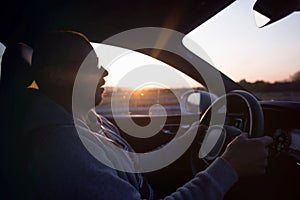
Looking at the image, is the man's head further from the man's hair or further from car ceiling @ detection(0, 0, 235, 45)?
car ceiling @ detection(0, 0, 235, 45)

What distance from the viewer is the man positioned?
4.31ft

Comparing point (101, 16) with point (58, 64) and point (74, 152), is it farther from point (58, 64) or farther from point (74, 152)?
point (74, 152)

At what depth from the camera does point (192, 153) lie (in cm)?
267

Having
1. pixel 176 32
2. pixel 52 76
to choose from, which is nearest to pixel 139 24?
pixel 176 32

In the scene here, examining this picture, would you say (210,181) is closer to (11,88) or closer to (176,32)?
(11,88)

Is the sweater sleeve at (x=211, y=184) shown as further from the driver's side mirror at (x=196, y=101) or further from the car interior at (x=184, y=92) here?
the driver's side mirror at (x=196, y=101)

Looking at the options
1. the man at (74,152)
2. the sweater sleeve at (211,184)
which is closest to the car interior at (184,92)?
the man at (74,152)

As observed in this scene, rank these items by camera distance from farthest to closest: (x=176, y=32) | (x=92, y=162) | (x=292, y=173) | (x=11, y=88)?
(x=176, y=32) < (x=292, y=173) < (x=11, y=88) < (x=92, y=162)

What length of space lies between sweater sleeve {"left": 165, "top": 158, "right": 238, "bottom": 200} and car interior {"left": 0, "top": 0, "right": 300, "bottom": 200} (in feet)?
0.85

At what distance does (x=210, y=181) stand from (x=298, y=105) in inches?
40.8

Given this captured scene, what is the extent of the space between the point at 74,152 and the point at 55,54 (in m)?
0.63

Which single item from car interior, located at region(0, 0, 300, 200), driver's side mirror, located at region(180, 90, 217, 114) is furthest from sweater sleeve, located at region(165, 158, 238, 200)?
driver's side mirror, located at region(180, 90, 217, 114)

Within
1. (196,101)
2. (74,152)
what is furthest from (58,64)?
(196,101)

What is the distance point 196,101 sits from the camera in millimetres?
3695
